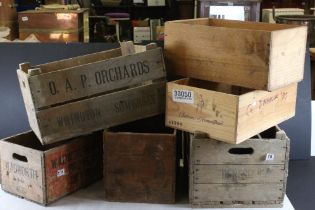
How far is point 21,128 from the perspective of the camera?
1.97m

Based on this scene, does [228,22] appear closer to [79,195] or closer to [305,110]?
[305,110]

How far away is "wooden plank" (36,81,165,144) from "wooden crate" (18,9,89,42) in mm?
3191

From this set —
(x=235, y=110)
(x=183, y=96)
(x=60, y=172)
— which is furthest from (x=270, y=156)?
(x=60, y=172)

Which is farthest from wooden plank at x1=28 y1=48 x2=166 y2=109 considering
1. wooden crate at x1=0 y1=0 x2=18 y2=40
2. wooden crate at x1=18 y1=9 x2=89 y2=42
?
wooden crate at x1=0 y1=0 x2=18 y2=40

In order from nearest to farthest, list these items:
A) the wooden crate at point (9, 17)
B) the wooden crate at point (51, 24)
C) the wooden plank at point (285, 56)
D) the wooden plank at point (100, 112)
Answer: the wooden plank at point (285, 56), the wooden plank at point (100, 112), the wooden crate at point (51, 24), the wooden crate at point (9, 17)

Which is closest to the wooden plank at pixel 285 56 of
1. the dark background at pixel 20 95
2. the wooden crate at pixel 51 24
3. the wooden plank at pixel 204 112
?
the wooden plank at pixel 204 112

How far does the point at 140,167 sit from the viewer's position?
1499mm

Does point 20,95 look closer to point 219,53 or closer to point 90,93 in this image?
point 90,93

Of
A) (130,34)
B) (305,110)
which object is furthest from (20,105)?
(130,34)

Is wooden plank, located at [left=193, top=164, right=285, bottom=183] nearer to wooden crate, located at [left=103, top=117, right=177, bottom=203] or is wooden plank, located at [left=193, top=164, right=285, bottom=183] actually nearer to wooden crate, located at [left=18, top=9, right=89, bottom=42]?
wooden crate, located at [left=103, top=117, right=177, bottom=203]

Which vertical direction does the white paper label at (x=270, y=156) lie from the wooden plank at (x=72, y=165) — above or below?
above

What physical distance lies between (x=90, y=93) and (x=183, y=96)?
0.30 m

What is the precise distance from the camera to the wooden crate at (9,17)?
4777 mm

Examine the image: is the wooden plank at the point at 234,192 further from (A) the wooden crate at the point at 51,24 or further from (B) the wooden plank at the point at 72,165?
(A) the wooden crate at the point at 51,24
